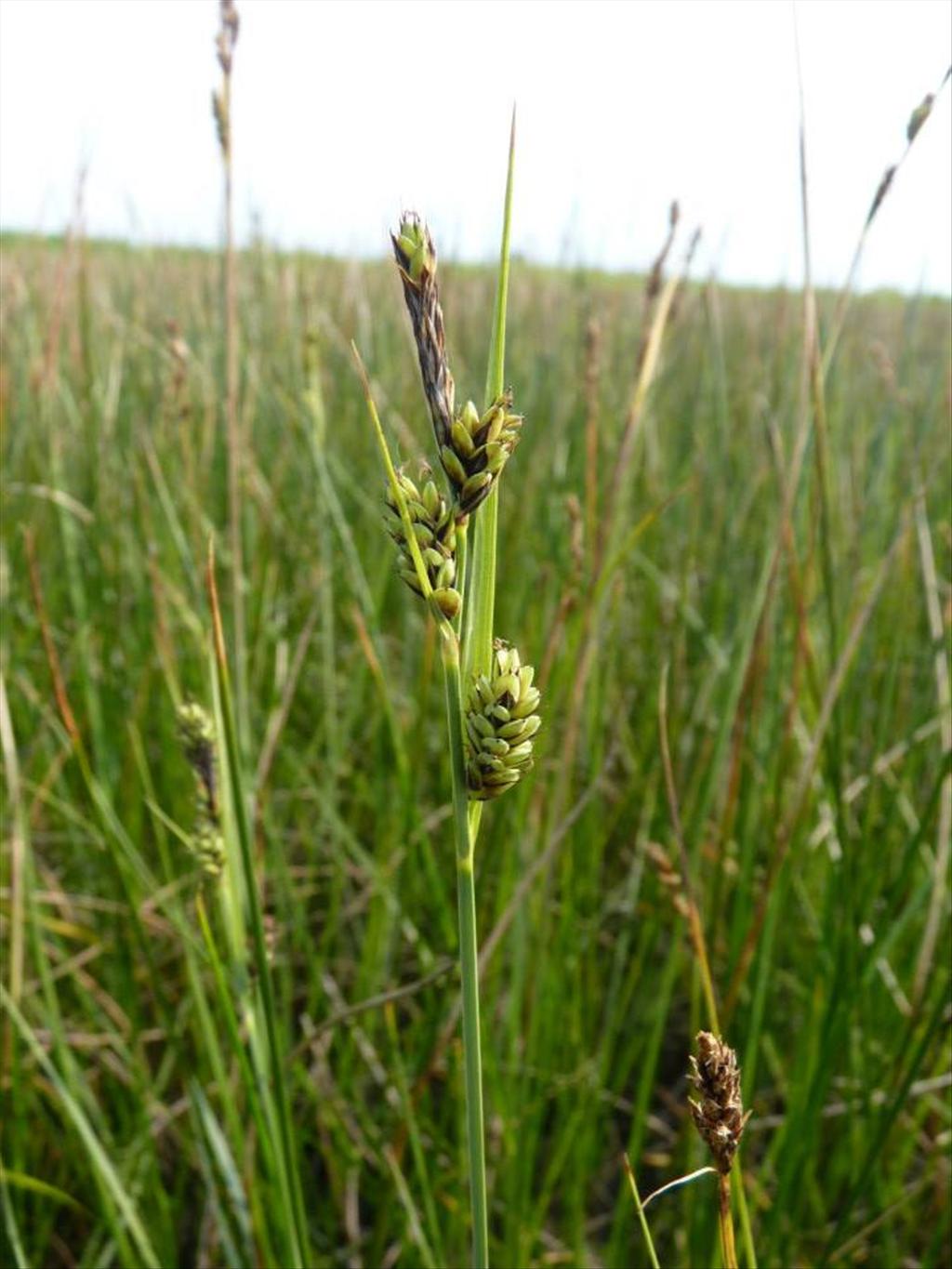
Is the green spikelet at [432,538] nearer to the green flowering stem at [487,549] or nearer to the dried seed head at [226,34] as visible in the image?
the green flowering stem at [487,549]

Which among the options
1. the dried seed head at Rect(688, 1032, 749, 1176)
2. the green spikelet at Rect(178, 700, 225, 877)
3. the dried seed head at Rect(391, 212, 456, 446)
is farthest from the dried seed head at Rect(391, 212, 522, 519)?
the green spikelet at Rect(178, 700, 225, 877)

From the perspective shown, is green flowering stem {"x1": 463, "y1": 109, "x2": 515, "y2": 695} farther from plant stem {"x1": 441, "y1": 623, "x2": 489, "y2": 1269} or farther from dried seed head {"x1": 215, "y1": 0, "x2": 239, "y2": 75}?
dried seed head {"x1": 215, "y1": 0, "x2": 239, "y2": 75}

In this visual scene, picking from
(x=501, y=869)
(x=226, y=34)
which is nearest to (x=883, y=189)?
(x=226, y=34)

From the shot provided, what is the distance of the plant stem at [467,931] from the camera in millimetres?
310

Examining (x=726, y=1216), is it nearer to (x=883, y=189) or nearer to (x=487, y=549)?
(x=487, y=549)

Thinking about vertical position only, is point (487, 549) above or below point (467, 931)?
above

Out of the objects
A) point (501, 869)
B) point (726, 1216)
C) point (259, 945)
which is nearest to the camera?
point (726, 1216)

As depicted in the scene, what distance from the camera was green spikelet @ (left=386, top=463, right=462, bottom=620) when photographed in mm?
301

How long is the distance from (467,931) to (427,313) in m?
0.17

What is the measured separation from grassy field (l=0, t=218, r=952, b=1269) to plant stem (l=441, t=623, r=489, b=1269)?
9.1 inches

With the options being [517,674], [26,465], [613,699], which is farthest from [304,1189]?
[26,465]

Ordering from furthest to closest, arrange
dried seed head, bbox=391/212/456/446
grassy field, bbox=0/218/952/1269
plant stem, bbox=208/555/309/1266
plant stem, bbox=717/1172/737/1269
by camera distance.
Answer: grassy field, bbox=0/218/952/1269, plant stem, bbox=208/555/309/1266, plant stem, bbox=717/1172/737/1269, dried seed head, bbox=391/212/456/446

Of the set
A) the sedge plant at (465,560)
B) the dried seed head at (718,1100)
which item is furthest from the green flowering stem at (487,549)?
the dried seed head at (718,1100)

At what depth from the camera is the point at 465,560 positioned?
1.06 ft
